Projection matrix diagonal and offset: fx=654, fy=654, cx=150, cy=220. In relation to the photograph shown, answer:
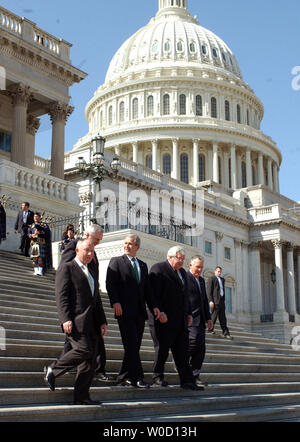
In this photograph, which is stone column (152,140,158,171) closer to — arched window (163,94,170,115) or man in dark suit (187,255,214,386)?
arched window (163,94,170,115)

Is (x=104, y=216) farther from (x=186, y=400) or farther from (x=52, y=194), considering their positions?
(x=186, y=400)

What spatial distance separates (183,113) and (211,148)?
5.19 meters

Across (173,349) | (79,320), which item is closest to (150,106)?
(173,349)

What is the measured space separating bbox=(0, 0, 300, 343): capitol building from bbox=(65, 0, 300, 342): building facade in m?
0.12

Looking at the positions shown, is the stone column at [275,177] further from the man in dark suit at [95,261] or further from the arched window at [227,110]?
the man in dark suit at [95,261]

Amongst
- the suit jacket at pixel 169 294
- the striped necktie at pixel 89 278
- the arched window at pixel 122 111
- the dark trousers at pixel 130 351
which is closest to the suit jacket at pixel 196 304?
the suit jacket at pixel 169 294

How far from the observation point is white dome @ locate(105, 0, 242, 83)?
7819cm

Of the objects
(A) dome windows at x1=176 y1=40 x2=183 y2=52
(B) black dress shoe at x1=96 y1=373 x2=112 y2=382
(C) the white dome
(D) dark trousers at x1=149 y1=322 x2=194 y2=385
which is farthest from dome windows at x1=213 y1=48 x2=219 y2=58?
(B) black dress shoe at x1=96 y1=373 x2=112 y2=382

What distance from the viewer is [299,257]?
5994 centimetres

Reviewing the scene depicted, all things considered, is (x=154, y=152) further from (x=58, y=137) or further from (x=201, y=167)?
(x=58, y=137)

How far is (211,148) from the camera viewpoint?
7312 centimetres

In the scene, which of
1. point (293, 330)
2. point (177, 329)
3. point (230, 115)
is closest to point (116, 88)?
point (230, 115)

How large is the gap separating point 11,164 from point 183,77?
53.5m

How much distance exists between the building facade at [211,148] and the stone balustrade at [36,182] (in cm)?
1843
